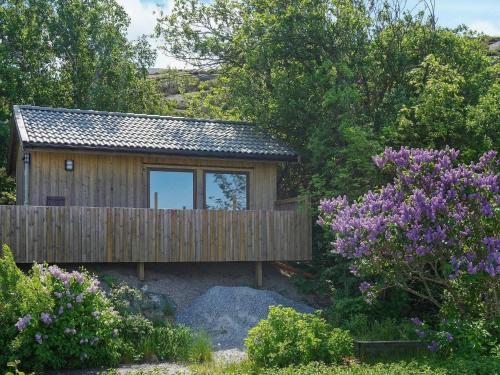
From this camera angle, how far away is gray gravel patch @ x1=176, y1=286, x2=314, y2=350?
52.1 ft

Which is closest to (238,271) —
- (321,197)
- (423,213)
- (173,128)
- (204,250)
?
(204,250)

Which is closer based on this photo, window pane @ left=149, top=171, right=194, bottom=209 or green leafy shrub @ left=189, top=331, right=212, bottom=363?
green leafy shrub @ left=189, top=331, right=212, bottom=363

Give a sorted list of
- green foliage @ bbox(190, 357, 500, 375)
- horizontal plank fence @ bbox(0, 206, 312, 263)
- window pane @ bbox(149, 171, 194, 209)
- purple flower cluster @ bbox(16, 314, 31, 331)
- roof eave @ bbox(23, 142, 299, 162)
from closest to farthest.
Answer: green foliage @ bbox(190, 357, 500, 375)
purple flower cluster @ bbox(16, 314, 31, 331)
horizontal plank fence @ bbox(0, 206, 312, 263)
roof eave @ bbox(23, 142, 299, 162)
window pane @ bbox(149, 171, 194, 209)

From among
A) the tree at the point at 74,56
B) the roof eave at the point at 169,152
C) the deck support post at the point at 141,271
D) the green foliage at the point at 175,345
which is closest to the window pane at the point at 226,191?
the roof eave at the point at 169,152

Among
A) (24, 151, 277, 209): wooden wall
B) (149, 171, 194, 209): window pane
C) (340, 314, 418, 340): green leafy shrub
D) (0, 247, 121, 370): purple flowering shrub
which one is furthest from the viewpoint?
(149, 171, 194, 209): window pane

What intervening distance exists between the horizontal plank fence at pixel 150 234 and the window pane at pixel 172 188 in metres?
2.24

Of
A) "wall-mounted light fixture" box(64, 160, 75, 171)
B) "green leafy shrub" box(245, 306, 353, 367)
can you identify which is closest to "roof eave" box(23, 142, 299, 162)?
"wall-mounted light fixture" box(64, 160, 75, 171)

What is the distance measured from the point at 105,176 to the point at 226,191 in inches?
139

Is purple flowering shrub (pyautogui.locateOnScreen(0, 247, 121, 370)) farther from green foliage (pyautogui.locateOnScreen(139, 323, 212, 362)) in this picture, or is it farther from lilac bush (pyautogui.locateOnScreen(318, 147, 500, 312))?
lilac bush (pyautogui.locateOnScreen(318, 147, 500, 312))

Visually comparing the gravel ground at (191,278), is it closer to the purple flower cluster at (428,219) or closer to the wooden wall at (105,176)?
the wooden wall at (105,176)

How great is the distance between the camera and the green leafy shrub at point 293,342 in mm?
11992

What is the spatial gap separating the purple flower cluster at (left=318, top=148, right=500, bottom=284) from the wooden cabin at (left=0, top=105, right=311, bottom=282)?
21.5 feet

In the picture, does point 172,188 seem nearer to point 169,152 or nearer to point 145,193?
point 145,193

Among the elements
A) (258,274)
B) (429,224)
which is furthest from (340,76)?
(429,224)
